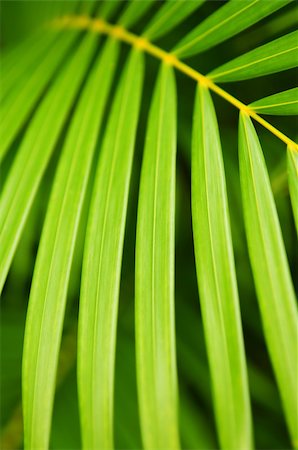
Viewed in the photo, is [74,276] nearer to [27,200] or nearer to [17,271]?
[17,271]

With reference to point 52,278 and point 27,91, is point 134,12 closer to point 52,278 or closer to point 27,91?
point 27,91

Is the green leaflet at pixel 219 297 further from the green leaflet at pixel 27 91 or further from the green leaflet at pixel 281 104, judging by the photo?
the green leaflet at pixel 27 91

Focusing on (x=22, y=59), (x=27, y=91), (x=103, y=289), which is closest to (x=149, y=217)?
(x=103, y=289)

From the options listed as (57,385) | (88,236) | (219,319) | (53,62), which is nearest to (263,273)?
(219,319)

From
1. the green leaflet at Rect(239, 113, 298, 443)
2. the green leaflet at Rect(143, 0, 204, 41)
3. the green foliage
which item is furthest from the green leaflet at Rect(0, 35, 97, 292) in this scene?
the green leaflet at Rect(239, 113, 298, 443)

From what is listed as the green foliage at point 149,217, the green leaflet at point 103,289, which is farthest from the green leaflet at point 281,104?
the green leaflet at point 103,289

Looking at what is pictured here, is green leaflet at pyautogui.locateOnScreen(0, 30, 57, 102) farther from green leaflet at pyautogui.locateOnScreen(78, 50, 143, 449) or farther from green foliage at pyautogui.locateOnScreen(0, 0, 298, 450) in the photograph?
green leaflet at pyautogui.locateOnScreen(78, 50, 143, 449)
